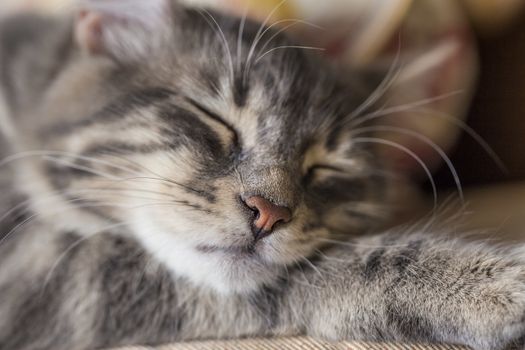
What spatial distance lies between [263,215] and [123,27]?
1.35 ft

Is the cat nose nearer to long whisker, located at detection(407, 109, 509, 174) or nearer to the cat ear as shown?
A: the cat ear

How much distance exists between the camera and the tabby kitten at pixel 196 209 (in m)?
0.75

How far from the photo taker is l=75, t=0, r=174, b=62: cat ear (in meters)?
0.90

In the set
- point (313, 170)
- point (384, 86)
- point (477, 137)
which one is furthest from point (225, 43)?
point (477, 137)

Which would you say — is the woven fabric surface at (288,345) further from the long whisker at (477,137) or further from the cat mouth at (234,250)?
the long whisker at (477,137)

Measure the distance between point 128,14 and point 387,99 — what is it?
20.7 inches

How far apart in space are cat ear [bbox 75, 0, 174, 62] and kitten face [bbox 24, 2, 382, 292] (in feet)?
0.05

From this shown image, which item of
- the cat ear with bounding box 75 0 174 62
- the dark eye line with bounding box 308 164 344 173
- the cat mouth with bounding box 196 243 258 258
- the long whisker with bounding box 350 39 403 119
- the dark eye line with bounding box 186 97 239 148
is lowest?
the cat mouth with bounding box 196 243 258 258

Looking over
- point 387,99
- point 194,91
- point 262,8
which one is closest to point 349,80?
point 387,99

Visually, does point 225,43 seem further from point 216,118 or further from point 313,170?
point 313,170

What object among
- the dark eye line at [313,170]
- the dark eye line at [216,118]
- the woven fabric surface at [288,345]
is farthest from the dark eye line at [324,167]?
the woven fabric surface at [288,345]

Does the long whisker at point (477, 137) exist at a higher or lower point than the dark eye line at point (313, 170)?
higher

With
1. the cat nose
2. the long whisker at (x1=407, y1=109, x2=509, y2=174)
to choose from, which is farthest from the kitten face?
the long whisker at (x1=407, y1=109, x2=509, y2=174)

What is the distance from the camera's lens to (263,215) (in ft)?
2.40
